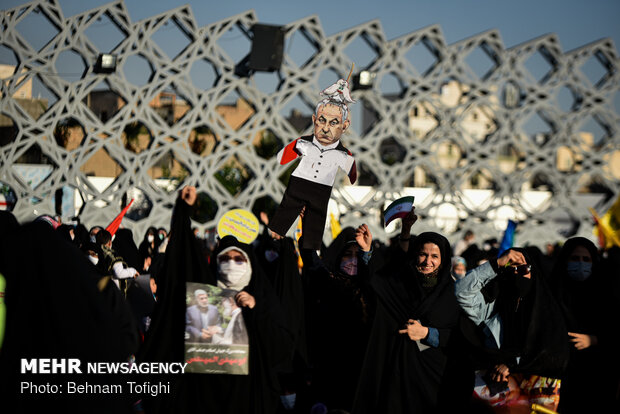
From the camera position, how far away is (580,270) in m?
5.46

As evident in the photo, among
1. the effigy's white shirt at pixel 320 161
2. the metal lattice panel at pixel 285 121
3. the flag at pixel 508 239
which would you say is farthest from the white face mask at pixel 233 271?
the metal lattice panel at pixel 285 121

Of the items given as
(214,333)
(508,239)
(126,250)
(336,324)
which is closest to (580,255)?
(508,239)

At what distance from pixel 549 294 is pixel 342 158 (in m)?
1.80

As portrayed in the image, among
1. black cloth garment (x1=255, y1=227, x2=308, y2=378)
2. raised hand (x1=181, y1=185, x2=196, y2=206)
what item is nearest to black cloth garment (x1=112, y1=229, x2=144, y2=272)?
black cloth garment (x1=255, y1=227, x2=308, y2=378)

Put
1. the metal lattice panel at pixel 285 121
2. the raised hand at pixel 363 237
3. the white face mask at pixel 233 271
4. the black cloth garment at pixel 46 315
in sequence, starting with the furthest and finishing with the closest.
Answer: the metal lattice panel at pixel 285 121 → the raised hand at pixel 363 237 → the white face mask at pixel 233 271 → the black cloth garment at pixel 46 315

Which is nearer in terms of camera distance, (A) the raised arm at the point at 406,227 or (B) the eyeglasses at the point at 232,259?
(B) the eyeglasses at the point at 232,259

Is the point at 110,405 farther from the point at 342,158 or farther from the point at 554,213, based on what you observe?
the point at 554,213

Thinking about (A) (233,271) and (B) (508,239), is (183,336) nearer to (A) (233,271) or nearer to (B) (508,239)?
(A) (233,271)

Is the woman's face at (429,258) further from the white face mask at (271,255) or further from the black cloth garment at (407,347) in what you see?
the white face mask at (271,255)

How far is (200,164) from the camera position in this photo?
20.1 meters

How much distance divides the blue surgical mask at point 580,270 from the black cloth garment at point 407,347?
1107 mm

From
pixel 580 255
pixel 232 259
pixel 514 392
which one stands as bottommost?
pixel 514 392

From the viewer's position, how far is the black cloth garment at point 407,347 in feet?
16.3

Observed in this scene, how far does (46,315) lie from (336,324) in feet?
12.2
